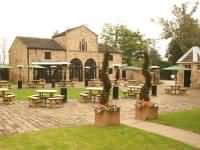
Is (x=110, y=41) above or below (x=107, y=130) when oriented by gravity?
above

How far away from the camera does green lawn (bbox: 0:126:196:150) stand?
23.9 feet

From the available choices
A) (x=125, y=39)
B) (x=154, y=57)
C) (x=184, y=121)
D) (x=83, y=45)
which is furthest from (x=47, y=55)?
(x=184, y=121)

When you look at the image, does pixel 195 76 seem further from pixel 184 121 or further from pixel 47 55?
pixel 184 121

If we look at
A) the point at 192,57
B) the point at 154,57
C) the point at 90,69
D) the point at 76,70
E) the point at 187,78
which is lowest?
the point at 187,78

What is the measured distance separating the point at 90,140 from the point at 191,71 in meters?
24.6

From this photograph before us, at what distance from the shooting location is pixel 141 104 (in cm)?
1116

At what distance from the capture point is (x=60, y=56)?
41.2 metres

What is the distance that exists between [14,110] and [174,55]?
43.6 m

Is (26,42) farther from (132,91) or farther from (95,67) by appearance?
(132,91)

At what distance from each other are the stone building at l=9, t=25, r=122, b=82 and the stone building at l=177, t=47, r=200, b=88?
11.7 metres

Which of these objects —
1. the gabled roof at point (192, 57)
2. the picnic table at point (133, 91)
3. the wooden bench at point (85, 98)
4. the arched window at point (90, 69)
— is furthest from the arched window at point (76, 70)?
the wooden bench at point (85, 98)

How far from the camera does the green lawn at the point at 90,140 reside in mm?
7285

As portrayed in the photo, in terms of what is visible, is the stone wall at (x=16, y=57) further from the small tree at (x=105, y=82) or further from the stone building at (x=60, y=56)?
the small tree at (x=105, y=82)

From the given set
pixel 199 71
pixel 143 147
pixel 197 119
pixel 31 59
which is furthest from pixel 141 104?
pixel 31 59
